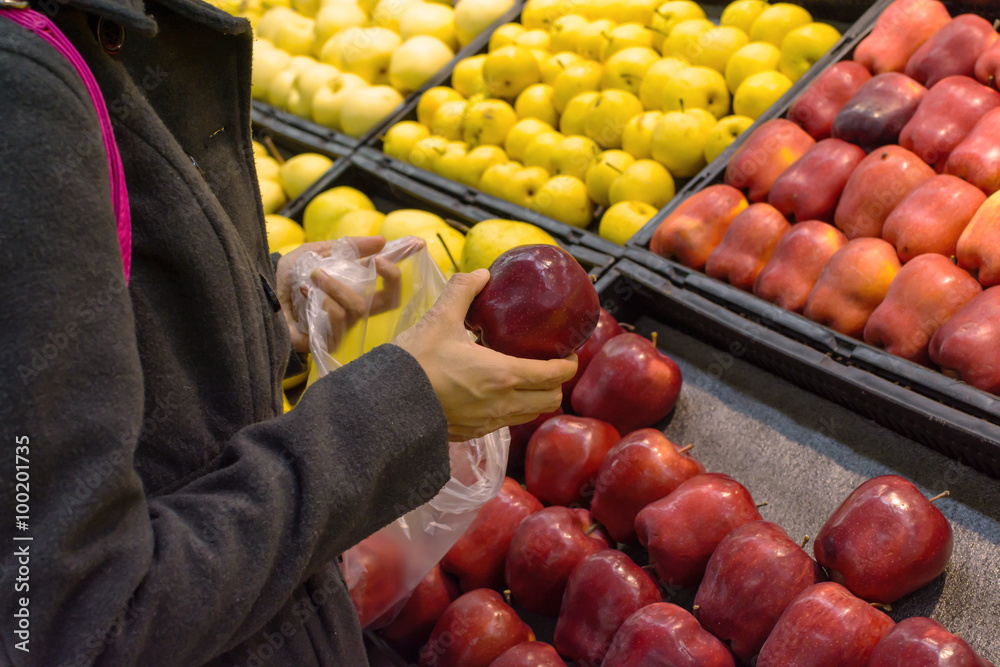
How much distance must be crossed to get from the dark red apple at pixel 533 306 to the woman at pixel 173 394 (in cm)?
9

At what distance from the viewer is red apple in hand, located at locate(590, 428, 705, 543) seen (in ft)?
5.15

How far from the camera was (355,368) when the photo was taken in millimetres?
864

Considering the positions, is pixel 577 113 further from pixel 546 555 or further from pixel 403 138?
pixel 546 555

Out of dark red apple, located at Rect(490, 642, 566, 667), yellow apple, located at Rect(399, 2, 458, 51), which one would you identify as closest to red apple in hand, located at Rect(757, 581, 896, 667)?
dark red apple, located at Rect(490, 642, 566, 667)

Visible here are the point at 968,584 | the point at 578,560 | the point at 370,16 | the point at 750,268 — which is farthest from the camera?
the point at 370,16

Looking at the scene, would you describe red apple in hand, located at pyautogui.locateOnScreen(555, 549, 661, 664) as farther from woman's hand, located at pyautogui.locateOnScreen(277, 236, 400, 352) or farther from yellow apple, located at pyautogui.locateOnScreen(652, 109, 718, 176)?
yellow apple, located at pyautogui.locateOnScreen(652, 109, 718, 176)

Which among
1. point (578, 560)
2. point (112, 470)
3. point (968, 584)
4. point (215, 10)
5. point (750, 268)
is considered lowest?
point (578, 560)

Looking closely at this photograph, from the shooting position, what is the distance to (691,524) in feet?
4.76

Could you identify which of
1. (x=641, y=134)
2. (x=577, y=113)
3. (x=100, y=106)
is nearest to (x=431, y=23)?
(x=577, y=113)

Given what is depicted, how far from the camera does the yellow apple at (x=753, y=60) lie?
2.54m

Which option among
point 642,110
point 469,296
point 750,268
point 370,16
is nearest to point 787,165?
point 750,268

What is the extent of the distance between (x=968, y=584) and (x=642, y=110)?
1953 mm

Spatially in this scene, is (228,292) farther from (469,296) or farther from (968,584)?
(968,584)

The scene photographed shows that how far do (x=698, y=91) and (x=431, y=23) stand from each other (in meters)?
1.60
